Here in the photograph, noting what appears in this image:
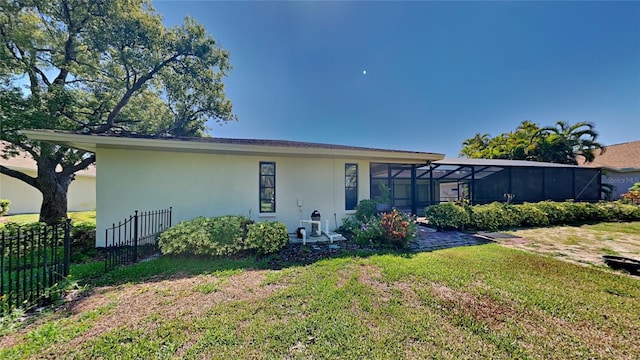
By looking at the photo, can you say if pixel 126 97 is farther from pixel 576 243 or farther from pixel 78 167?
pixel 576 243

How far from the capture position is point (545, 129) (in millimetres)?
18438

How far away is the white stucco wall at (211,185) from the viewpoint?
6215 millimetres

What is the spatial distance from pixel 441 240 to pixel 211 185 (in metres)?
7.46

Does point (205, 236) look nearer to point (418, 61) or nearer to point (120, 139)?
point (120, 139)

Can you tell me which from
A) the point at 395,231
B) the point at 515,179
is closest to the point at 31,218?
the point at 395,231

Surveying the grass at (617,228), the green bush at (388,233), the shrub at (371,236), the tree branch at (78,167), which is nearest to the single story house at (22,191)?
the tree branch at (78,167)

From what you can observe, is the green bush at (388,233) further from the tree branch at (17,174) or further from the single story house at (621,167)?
the single story house at (621,167)

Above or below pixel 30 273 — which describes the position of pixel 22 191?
above

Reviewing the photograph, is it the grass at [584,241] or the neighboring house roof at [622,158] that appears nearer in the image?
the grass at [584,241]

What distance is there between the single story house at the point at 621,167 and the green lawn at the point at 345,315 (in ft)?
70.8

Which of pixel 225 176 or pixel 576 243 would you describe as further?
pixel 225 176

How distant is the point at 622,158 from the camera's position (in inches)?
818

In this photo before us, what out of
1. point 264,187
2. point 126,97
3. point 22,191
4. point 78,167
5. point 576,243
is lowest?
point 576,243

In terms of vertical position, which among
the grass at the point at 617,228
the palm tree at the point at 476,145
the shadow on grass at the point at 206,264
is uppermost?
the palm tree at the point at 476,145
